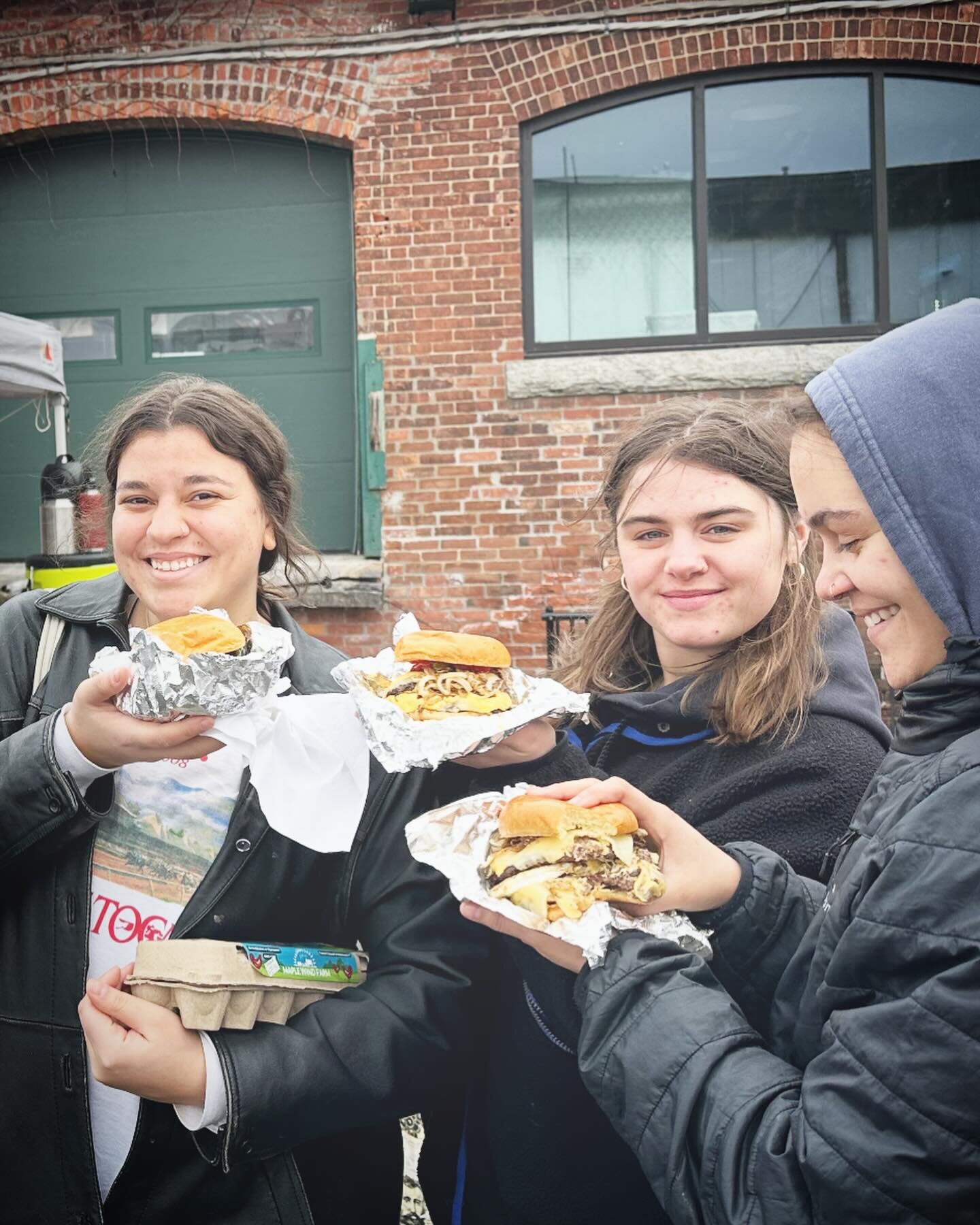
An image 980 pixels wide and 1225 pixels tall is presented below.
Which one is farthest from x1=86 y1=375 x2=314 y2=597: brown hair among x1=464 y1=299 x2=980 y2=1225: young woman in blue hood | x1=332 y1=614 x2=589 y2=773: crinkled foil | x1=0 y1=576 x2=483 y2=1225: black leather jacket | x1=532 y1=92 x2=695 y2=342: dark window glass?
x1=532 y1=92 x2=695 y2=342: dark window glass

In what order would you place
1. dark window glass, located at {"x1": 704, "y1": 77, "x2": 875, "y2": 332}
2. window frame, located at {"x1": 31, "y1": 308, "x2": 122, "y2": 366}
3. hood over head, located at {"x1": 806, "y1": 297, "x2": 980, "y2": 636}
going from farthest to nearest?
window frame, located at {"x1": 31, "y1": 308, "x2": 122, "y2": 366}, dark window glass, located at {"x1": 704, "y1": 77, "x2": 875, "y2": 332}, hood over head, located at {"x1": 806, "y1": 297, "x2": 980, "y2": 636}

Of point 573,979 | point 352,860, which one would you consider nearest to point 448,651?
point 352,860

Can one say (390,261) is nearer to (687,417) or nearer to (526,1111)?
(687,417)

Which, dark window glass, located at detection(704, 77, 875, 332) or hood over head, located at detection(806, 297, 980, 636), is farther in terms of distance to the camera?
dark window glass, located at detection(704, 77, 875, 332)

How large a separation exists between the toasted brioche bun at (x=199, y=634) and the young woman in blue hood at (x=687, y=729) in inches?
18.2

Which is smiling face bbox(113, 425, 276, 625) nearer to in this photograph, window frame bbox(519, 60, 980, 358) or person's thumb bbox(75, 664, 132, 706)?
person's thumb bbox(75, 664, 132, 706)

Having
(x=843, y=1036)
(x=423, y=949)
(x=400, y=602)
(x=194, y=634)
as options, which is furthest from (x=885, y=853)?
(x=400, y=602)

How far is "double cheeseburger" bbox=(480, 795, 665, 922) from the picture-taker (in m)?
1.48

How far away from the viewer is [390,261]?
22.7 ft

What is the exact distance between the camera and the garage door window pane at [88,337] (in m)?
7.73

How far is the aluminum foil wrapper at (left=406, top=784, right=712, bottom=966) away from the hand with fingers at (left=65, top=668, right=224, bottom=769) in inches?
15.8

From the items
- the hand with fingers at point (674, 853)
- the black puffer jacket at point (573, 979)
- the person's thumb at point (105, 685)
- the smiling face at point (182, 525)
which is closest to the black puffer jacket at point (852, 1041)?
the hand with fingers at point (674, 853)

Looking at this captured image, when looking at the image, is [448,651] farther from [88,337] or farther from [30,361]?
[88,337]

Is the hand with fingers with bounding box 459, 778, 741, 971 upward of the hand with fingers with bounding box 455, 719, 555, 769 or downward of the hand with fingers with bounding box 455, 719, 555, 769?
downward
